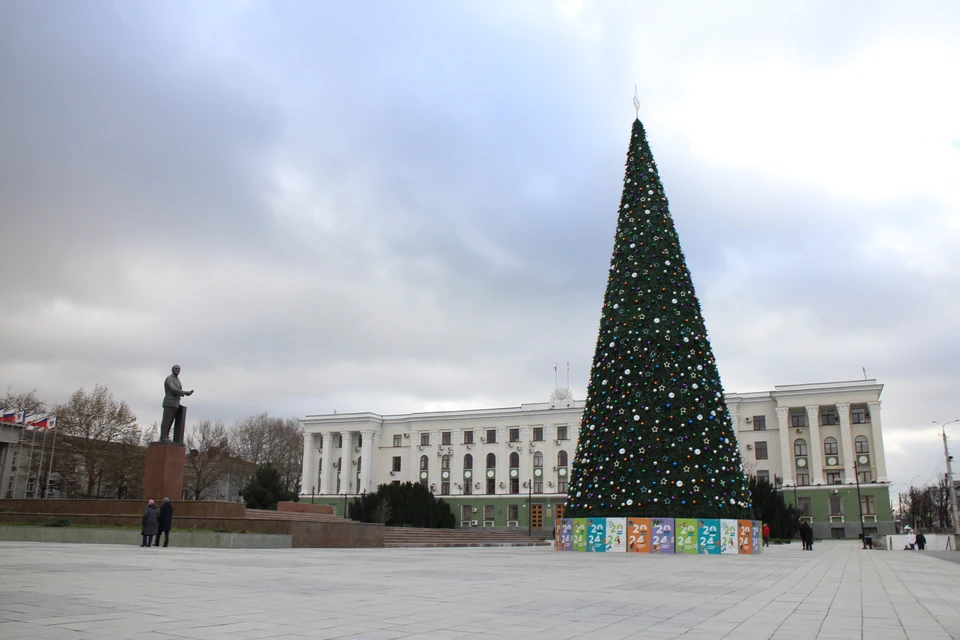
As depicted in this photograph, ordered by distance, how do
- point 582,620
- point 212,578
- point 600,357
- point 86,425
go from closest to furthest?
1. point 582,620
2. point 212,578
3. point 600,357
4. point 86,425

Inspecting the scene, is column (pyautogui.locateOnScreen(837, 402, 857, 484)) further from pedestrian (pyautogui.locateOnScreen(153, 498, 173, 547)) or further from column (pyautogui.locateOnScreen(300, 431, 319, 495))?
pedestrian (pyautogui.locateOnScreen(153, 498, 173, 547))

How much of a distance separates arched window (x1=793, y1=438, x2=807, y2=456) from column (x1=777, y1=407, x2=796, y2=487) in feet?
1.92

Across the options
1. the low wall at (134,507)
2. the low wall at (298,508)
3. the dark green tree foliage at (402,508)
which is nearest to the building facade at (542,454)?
the dark green tree foliage at (402,508)

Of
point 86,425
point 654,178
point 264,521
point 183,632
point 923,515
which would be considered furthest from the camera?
point 923,515

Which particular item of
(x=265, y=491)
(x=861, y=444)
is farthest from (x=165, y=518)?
(x=861, y=444)

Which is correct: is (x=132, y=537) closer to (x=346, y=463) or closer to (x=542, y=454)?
(x=542, y=454)

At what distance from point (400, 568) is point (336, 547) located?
37.6 ft

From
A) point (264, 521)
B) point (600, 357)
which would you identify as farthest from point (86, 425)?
point (600, 357)

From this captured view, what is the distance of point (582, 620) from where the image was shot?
6.57 m

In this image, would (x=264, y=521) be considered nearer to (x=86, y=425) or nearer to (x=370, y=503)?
(x=370, y=503)

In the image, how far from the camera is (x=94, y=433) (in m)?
52.4

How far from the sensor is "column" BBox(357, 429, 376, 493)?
7469 cm

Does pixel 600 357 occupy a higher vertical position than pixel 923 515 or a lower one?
higher

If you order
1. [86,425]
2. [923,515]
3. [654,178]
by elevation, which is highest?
[654,178]
